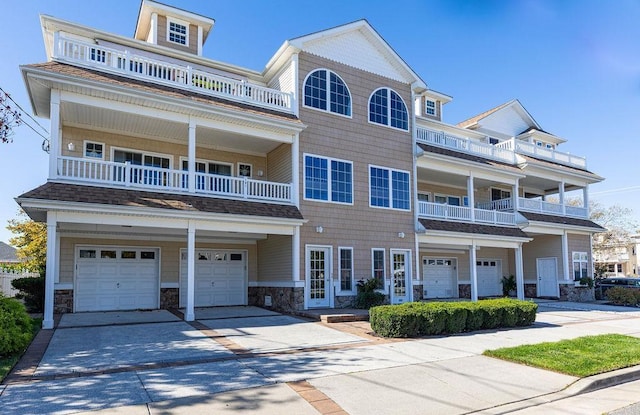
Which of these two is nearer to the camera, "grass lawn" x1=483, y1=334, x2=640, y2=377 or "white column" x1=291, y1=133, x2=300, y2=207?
"grass lawn" x1=483, y1=334, x2=640, y2=377

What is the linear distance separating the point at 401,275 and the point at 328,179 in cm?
530

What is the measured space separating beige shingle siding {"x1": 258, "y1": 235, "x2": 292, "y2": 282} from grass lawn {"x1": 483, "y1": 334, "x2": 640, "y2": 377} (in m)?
8.79

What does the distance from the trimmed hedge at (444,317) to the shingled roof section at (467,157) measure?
8889mm

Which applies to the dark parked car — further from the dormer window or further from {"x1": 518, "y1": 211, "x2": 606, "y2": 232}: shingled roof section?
the dormer window

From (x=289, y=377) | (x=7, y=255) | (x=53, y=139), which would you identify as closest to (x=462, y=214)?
(x=289, y=377)

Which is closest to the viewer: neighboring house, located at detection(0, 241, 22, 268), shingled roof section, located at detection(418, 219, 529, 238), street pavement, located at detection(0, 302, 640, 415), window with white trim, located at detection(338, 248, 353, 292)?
street pavement, located at detection(0, 302, 640, 415)

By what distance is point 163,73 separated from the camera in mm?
16734

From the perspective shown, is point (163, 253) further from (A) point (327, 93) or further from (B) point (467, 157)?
(B) point (467, 157)

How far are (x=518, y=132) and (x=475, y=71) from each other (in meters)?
11.7

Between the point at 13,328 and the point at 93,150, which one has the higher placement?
the point at 93,150

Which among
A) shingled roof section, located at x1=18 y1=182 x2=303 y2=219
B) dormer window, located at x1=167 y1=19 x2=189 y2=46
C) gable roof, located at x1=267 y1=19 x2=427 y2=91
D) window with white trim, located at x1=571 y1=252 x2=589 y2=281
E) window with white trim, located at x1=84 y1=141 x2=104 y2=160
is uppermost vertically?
dormer window, located at x1=167 y1=19 x2=189 y2=46

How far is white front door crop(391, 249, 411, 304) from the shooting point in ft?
63.6

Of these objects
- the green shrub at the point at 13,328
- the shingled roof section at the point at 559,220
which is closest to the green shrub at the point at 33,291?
the green shrub at the point at 13,328

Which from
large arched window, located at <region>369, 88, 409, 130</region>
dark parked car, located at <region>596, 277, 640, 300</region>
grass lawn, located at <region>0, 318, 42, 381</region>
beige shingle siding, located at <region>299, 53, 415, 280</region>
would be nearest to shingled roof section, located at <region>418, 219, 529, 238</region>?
beige shingle siding, located at <region>299, 53, 415, 280</region>
